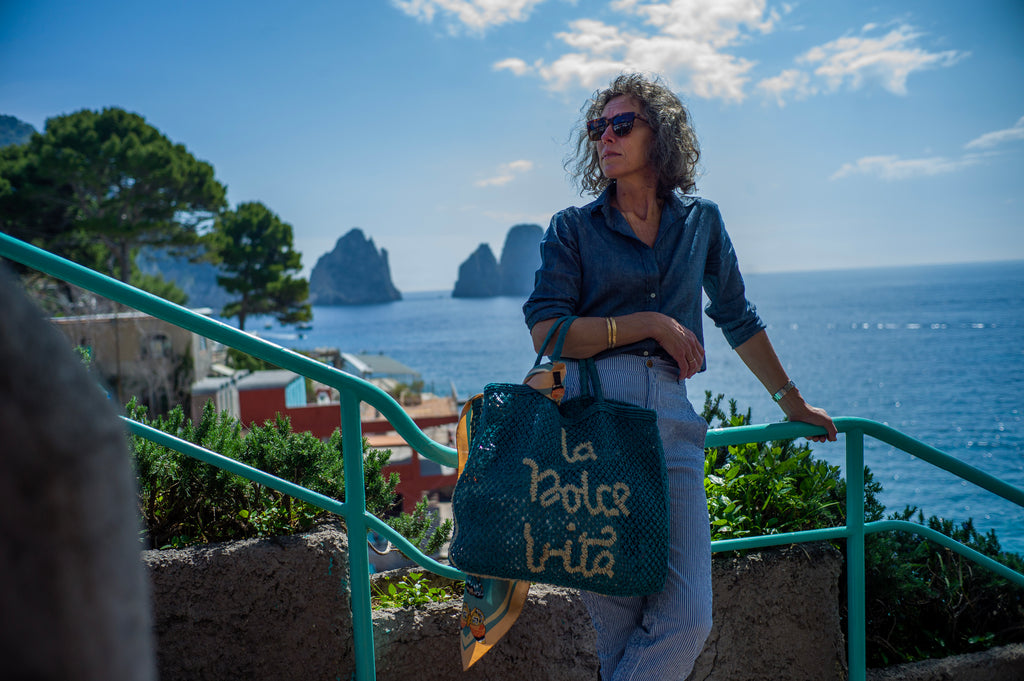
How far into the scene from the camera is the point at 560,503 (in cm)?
141

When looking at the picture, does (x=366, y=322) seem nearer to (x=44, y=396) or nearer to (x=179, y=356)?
(x=179, y=356)

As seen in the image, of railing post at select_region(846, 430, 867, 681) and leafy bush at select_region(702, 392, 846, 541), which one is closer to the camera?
railing post at select_region(846, 430, 867, 681)

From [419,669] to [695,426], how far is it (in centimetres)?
103

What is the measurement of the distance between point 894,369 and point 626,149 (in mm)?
69533

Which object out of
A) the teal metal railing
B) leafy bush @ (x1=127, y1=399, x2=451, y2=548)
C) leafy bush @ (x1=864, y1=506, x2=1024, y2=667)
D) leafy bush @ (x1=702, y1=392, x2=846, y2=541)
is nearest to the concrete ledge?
leafy bush @ (x1=864, y1=506, x2=1024, y2=667)

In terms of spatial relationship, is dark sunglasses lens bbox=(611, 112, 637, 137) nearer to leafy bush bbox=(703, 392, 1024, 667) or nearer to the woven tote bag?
the woven tote bag

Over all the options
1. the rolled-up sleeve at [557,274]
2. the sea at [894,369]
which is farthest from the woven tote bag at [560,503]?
the sea at [894,369]

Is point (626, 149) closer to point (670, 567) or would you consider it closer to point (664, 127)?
point (664, 127)

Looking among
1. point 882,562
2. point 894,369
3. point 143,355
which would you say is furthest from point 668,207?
point 894,369

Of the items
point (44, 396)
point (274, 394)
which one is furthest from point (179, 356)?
point (44, 396)

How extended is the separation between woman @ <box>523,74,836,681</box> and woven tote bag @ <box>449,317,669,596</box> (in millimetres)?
156

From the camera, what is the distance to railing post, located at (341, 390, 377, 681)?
169 cm

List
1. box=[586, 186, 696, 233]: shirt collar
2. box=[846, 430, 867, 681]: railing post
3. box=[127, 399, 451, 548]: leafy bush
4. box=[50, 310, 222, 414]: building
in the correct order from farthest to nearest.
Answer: box=[50, 310, 222, 414]: building, box=[846, 430, 867, 681]: railing post, box=[127, 399, 451, 548]: leafy bush, box=[586, 186, 696, 233]: shirt collar

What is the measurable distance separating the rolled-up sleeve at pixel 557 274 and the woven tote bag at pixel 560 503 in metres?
0.25
